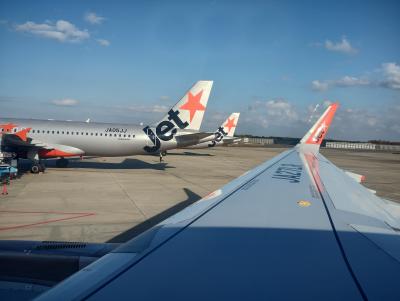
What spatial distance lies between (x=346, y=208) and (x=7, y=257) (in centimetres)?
388

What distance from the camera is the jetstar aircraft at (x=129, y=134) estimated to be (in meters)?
24.7

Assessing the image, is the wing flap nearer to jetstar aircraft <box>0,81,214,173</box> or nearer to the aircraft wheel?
the aircraft wheel

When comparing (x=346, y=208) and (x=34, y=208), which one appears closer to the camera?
→ (x=346, y=208)

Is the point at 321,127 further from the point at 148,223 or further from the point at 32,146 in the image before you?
the point at 32,146

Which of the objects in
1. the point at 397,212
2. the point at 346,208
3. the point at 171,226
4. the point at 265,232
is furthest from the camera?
the point at 397,212

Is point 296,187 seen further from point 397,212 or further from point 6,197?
point 6,197

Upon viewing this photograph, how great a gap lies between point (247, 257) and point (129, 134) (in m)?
23.1

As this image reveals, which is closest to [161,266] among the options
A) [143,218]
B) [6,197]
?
[143,218]

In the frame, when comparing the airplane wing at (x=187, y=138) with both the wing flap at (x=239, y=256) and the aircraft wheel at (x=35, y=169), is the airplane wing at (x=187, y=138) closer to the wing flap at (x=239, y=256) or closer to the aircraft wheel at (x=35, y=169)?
the aircraft wheel at (x=35, y=169)

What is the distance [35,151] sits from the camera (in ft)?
76.7

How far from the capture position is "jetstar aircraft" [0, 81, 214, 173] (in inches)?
971

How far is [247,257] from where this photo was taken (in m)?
2.42

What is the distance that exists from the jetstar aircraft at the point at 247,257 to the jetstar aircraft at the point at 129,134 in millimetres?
20423

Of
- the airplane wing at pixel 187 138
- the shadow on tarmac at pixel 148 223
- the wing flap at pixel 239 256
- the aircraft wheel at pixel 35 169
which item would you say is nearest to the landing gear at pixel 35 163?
the aircraft wheel at pixel 35 169
